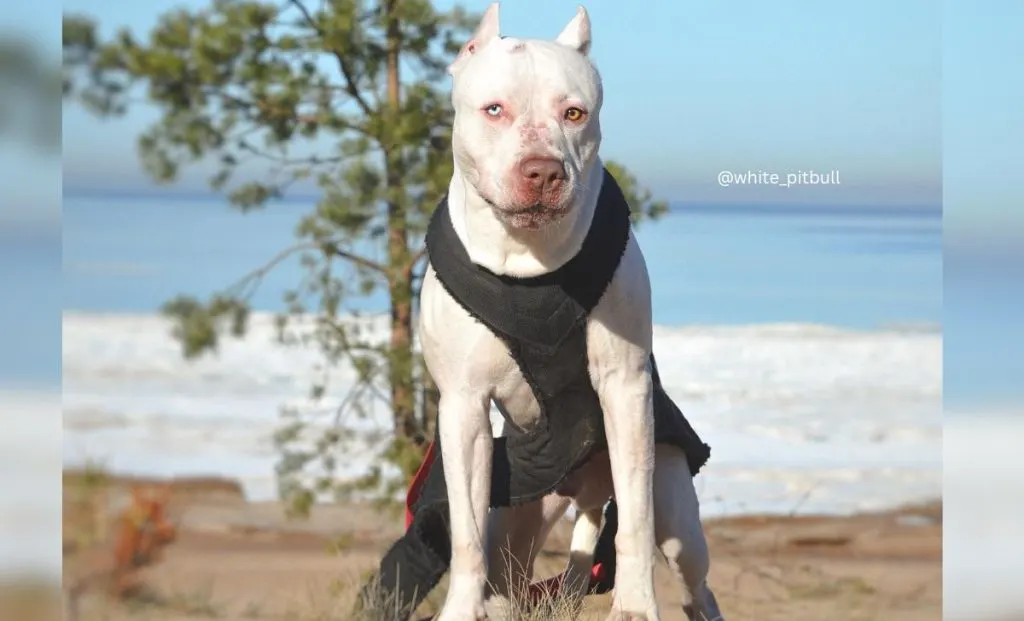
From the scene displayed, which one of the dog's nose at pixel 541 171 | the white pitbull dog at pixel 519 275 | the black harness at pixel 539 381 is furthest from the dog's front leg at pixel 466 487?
the dog's nose at pixel 541 171

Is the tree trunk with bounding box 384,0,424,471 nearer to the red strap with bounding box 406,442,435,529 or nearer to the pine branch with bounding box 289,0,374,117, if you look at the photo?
the pine branch with bounding box 289,0,374,117

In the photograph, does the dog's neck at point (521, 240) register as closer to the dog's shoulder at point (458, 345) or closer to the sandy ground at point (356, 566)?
the dog's shoulder at point (458, 345)

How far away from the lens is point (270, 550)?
6.80 m

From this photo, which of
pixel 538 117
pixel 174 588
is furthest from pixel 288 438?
pixel 538 117

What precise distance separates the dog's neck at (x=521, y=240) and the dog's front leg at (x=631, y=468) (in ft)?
1.03

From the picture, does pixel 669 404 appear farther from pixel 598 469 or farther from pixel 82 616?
pixel 82 616

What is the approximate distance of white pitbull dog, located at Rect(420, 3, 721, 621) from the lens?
126 inches

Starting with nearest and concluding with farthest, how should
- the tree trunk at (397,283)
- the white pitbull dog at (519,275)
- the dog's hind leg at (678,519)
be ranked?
the white pitbull dog at (519,275) < the dog's hind leg at (678,519) < the tree trunk at (397,283)

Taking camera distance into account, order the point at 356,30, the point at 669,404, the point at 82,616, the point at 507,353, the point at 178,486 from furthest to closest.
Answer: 1. the point at 178,486
2. the point at 356,30
3. the point at 82,616
4. the point at 669,404
5. the point at 507,353

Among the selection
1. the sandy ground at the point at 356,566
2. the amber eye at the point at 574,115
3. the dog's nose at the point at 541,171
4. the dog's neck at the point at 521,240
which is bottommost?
the sandy ground at the point at 356,566

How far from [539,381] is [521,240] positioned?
1.18 feet

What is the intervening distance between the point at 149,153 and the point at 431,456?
9.25 feet

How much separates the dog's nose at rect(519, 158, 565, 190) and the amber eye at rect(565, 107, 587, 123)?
150 millimetres

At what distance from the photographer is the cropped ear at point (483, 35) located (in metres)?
3.35
